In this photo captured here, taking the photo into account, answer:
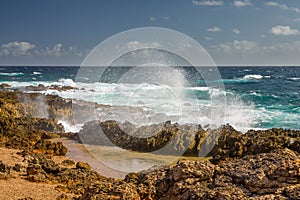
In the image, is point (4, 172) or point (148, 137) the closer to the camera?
point (4, 172)

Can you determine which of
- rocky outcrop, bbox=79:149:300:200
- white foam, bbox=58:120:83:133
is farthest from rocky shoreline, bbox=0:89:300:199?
white foam, bbox=58:120:83:133

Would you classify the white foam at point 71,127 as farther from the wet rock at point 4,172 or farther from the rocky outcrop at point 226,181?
the rocky outcrop at point 226,181

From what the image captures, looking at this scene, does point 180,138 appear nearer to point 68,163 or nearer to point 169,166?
point 68,163

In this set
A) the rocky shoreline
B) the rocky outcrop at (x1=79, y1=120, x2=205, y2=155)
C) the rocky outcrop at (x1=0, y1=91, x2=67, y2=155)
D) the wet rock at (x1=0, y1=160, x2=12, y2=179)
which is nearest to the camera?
the rocky shoreline

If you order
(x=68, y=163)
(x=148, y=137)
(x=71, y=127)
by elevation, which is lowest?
(x=68, y=163)

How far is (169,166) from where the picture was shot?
4.09 metres

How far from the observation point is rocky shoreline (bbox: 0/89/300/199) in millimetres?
3292

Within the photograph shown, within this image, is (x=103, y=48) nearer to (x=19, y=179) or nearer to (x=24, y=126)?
(x=19, y=179)

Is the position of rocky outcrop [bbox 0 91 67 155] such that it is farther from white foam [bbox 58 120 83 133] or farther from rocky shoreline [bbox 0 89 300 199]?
white foam [bbox 58 120 83 133]

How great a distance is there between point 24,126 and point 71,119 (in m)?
4.01

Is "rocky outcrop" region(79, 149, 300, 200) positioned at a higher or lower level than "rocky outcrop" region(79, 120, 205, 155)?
higher

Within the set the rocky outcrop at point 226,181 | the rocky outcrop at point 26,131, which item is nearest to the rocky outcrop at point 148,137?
the rocky outcrop at point 26,131

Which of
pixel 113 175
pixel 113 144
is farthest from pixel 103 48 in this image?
pixel 113 144

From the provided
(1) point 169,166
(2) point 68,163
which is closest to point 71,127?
(2) point 68,163
